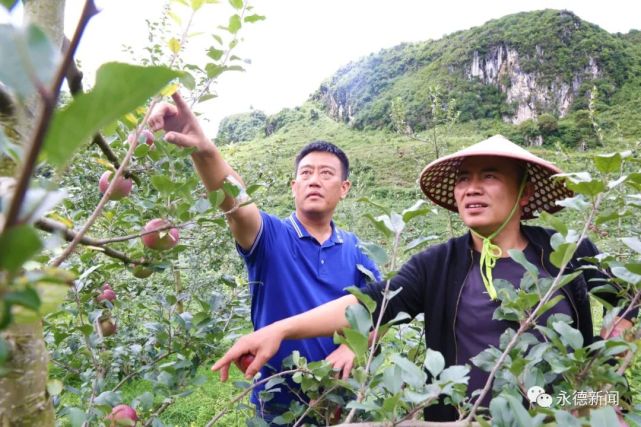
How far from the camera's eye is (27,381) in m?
0.42

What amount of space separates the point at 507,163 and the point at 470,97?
1713 inches

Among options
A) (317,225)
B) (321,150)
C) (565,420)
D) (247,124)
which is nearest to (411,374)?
(565,420)

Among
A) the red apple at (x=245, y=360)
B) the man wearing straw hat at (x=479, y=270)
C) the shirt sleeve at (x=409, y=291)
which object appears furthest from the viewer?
the shirt sleeve at (x=409, y=291)

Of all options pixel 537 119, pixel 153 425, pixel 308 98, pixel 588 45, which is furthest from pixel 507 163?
pixel 308 98

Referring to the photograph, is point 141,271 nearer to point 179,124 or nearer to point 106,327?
point 179,124

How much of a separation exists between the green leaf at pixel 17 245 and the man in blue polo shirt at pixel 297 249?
868mm

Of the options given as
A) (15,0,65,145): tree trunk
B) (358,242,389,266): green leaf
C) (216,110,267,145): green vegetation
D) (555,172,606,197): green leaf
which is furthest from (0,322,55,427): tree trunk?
(216,110,267,145): green vegetation

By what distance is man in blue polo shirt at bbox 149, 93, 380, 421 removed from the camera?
1.19 metres

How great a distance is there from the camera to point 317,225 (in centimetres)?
157

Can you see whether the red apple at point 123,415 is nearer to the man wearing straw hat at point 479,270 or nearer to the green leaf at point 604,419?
the man wearing straw hat at point 479,270

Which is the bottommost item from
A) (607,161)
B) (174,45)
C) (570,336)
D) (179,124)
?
(570,336)

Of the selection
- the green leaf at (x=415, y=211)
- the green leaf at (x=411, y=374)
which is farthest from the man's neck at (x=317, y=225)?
the green leaf at (x=411, y=374)

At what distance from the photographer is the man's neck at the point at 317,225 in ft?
5.08

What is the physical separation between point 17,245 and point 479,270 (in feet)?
3.55
